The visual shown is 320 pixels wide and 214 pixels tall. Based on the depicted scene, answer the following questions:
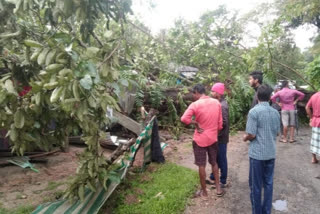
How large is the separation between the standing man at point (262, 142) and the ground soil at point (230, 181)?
60 centimetres

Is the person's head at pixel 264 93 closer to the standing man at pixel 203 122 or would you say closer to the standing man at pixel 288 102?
the standing man at pixel 203 122

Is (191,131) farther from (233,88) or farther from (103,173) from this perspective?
(103,173)

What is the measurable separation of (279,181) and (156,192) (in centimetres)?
219

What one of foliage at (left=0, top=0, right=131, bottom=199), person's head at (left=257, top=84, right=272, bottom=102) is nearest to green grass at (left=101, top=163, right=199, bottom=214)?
foliage at (left=0, top=0, right=131, bottom=199)

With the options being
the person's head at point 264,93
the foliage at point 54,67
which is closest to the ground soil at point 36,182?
the foliage at point 54,67

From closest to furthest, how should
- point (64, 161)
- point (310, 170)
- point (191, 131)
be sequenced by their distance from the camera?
point (310, 170)
point (64, 161)
point (191, 131)

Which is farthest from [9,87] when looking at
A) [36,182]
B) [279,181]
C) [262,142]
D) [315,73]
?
[315,73]

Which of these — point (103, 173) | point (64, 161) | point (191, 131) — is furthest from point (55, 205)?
point (191, 131)

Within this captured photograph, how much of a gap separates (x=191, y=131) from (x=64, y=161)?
4.21m

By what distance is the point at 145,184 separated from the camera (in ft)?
15.4

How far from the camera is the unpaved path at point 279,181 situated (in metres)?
3.86

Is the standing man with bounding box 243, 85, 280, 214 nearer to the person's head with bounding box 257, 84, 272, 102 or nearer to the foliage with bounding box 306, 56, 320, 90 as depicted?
the person's head with bounding box 257, 84, 272, 102

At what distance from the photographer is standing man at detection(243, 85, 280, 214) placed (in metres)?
3.22

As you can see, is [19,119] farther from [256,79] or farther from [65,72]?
[256,79]
